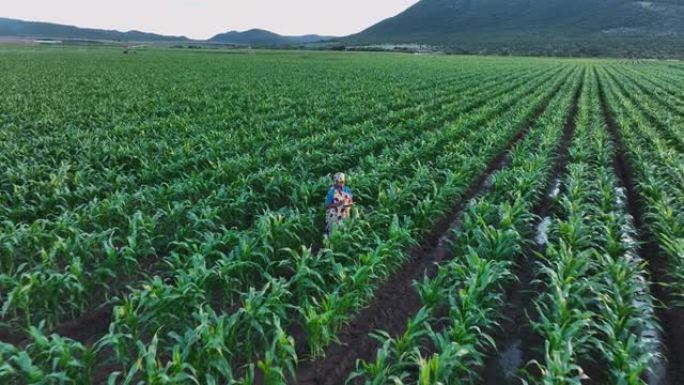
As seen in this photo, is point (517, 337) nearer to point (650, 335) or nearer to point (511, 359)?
point (511, 359)

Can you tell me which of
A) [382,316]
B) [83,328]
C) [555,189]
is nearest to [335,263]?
[382,316]

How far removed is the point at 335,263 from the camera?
216 inches

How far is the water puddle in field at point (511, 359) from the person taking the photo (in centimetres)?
459

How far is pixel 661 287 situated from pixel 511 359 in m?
2.95

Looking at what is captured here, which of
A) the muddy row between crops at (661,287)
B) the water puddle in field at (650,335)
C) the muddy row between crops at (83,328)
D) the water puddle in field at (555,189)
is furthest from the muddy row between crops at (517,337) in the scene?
the muddy row between crops at (83,328)

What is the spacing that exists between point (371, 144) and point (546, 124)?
25.9 feet

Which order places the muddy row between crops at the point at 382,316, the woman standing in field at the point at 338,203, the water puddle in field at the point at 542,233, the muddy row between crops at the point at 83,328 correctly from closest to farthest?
the muddy row between crops at the point at 382,316
the muddy row between crops at the point at 83,328
the woman standing in field at the point at 338,203
the water puddle in field at the point at 542,233

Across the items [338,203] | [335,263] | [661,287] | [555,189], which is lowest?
[555,189]

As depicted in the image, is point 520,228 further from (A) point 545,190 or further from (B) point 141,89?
(B) point 141,89

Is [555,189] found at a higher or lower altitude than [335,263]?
lower

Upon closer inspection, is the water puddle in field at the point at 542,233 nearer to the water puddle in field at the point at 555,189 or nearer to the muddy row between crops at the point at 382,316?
the muddy row between crops at the point at 382,316

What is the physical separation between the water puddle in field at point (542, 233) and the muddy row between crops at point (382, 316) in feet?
4.62

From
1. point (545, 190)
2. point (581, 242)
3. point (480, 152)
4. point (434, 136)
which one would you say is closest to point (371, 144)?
point (434, 136)

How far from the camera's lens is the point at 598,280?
5.62 m
